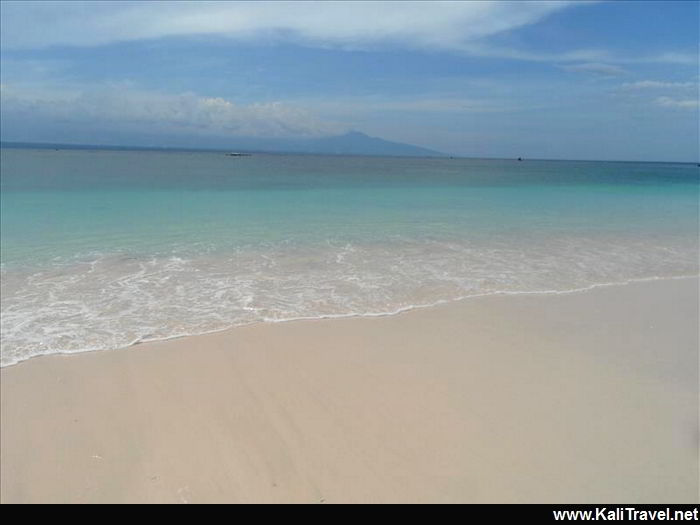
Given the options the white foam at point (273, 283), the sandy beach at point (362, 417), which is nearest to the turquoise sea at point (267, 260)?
the white foam at point (273, 283)

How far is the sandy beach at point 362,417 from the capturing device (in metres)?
3.16

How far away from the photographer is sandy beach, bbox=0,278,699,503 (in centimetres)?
316

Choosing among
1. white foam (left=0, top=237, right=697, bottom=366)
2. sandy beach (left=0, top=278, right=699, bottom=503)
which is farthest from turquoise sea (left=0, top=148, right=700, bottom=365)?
sandy beach (left=0, top=278, right=699, bottom=503)

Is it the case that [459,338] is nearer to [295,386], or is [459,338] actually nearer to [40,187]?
[295,386]

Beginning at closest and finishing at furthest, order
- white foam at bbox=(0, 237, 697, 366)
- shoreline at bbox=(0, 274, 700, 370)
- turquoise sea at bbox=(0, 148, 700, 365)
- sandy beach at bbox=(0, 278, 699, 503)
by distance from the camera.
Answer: sandy beach at bbox=(0, 278, 699, 503), shoreline at bbox=(0, 274, 700, 370), white foam at bbox=(0, 237, 697, 366), turquoise sea at bbox=(0, 148, 700, 365)

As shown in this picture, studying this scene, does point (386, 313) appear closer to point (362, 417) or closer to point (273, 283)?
point (273, 283)

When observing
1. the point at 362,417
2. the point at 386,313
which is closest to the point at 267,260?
the point at 386,313

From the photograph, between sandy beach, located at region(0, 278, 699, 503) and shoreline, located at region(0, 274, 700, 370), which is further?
shoreline, located at region(0, 274, 700, 370)

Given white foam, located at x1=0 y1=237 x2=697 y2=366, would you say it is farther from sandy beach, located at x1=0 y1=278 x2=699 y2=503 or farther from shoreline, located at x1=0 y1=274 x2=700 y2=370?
sandy beach, located at x1=0 y1=278 x2=699 y2=503

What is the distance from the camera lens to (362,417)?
12.8 feet

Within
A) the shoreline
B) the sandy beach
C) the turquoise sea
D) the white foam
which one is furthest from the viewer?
the turquoise sea

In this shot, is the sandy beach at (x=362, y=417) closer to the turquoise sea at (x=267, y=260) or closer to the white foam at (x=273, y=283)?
the white foam at (x=273, y=283)

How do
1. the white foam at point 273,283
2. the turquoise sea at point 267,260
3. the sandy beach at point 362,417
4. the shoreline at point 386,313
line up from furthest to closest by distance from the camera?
the turquoise sea at point 267,260, the white foam at point 273,283, the shoreline at point 386,313, the sandy beach at point 362,417
